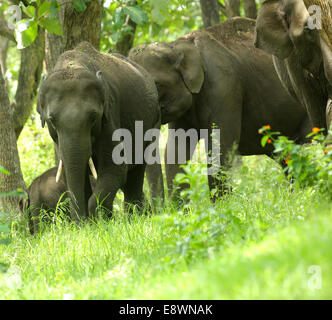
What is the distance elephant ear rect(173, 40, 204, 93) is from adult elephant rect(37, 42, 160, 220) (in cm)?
53

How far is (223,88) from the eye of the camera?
9117mm

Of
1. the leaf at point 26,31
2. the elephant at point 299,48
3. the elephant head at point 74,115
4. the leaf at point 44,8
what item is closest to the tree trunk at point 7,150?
the elephant head at point 74,115

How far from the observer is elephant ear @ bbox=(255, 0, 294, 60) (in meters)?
6.88

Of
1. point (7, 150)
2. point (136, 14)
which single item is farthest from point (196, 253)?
point (7, 150)

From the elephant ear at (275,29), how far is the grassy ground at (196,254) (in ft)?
4.17

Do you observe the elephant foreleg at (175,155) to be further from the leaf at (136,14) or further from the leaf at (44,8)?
the leaf at (44,8)

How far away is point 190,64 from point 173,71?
0.28 m

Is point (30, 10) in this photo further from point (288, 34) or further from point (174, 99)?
point (288, 34)

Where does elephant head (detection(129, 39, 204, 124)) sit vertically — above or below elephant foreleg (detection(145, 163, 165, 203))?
above

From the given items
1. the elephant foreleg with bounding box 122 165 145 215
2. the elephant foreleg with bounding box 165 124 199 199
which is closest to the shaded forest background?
the elephant foreleg with bounding box 122 165 145 215

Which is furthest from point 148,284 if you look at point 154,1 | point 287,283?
point 154,1

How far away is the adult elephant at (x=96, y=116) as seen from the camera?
23.5 ft

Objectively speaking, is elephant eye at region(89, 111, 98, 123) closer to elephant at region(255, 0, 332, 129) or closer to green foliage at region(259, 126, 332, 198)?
elephant at region(255, 0, 332, 129)

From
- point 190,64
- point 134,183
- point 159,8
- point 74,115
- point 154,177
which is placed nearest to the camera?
point 159,8
